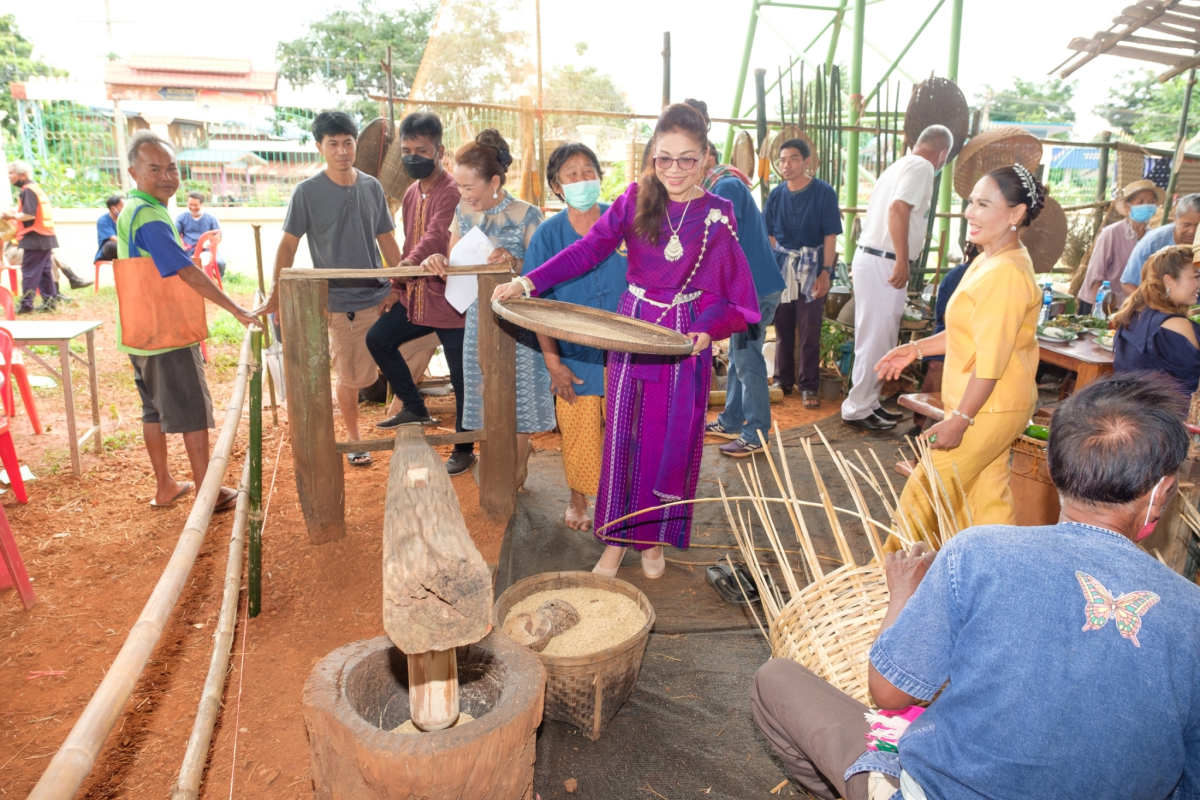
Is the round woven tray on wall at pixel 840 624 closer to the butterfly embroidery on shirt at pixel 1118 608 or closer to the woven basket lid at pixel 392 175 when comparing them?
the butterfly embroidery on shirt at pixel 1118 608

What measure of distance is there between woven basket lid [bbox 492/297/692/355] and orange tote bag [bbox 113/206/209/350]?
184 centimetres

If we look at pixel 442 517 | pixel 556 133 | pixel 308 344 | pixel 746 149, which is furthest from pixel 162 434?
pixel 746 149

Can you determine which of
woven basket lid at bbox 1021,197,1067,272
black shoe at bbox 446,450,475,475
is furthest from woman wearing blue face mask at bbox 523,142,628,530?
woven basket lid at bbox 1021,197,1067,272

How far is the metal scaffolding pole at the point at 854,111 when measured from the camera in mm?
7203

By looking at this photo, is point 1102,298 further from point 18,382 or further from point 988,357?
point 18,382

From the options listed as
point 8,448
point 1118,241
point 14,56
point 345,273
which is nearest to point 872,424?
point 1118,241

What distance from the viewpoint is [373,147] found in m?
6.07

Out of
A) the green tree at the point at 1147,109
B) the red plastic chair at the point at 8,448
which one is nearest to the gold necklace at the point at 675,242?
the red plastic chair at the point at 8,448

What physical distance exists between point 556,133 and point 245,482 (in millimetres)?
4588

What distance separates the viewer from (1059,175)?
13469 mm

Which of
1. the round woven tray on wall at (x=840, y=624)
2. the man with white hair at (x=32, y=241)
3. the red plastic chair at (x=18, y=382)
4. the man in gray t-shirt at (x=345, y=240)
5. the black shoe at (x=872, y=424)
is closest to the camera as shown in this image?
the round woven tray on wall at (x=840, y=624)

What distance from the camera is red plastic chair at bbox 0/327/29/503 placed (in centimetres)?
376

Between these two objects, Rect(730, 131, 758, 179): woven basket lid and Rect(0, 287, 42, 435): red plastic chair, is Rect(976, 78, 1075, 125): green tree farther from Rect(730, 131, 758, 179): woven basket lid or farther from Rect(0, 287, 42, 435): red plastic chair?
Rect(0, 287, 42, 435): red plastic chair

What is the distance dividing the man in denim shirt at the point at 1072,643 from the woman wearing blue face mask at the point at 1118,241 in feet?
19.3
